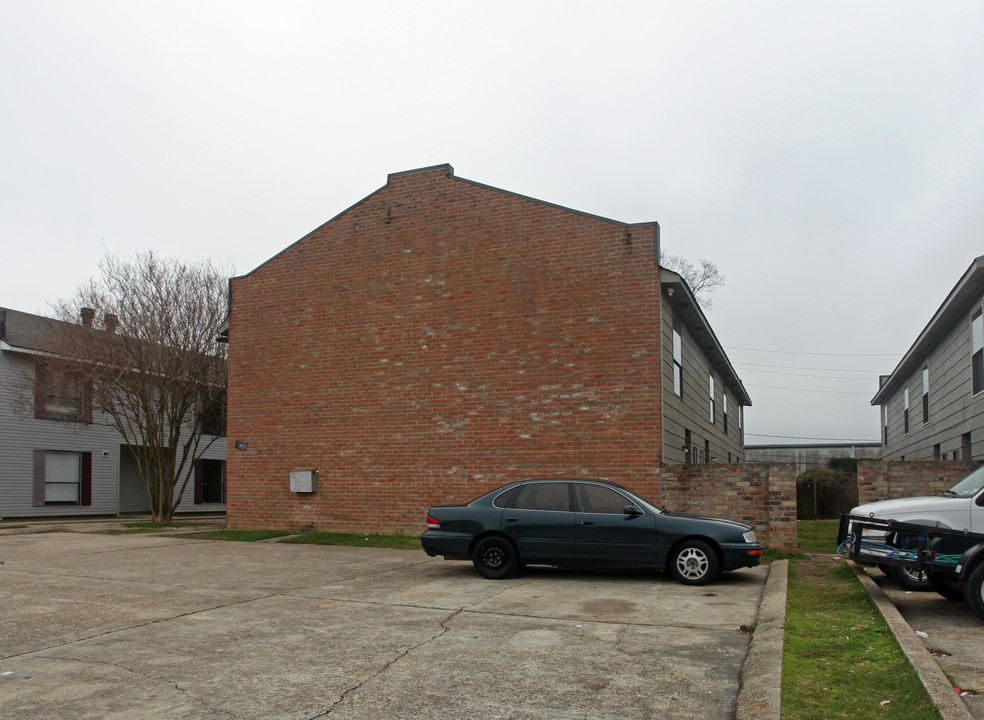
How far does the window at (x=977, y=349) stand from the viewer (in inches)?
651

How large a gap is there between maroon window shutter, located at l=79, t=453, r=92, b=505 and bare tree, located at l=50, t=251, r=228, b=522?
211 inches

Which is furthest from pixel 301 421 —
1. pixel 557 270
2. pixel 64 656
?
pixel 64 656

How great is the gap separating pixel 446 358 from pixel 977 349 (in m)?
11.2

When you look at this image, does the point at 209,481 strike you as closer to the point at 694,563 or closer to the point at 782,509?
the point at 782,509

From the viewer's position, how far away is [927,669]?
5559 mm

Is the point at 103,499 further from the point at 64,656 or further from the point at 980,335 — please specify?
the point at 980,335

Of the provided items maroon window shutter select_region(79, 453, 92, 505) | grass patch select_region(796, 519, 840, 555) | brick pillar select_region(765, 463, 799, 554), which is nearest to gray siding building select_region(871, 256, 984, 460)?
grass patch select_region(796, 519, 840, 555)

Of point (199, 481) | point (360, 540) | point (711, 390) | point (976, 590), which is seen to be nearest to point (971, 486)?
point (976, 590)

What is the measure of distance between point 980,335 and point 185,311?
1993 centimetres

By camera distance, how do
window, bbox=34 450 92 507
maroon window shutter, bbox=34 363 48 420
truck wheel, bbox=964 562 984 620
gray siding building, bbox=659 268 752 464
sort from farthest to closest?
window, bbox=34 450 92 507 < maroon window shutter, bbox=34 363 48 420 < gray siding building, bbox=659 268 752 464 < truck wheel, bbox=964 562 984 620

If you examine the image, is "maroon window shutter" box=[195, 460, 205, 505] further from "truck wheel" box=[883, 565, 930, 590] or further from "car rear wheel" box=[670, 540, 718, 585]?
"truck wheel" box=[883, 565, 930, 590]

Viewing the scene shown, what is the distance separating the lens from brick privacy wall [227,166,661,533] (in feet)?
50.3

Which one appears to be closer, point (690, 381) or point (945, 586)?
point (945, 586)

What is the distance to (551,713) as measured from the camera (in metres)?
5.00
